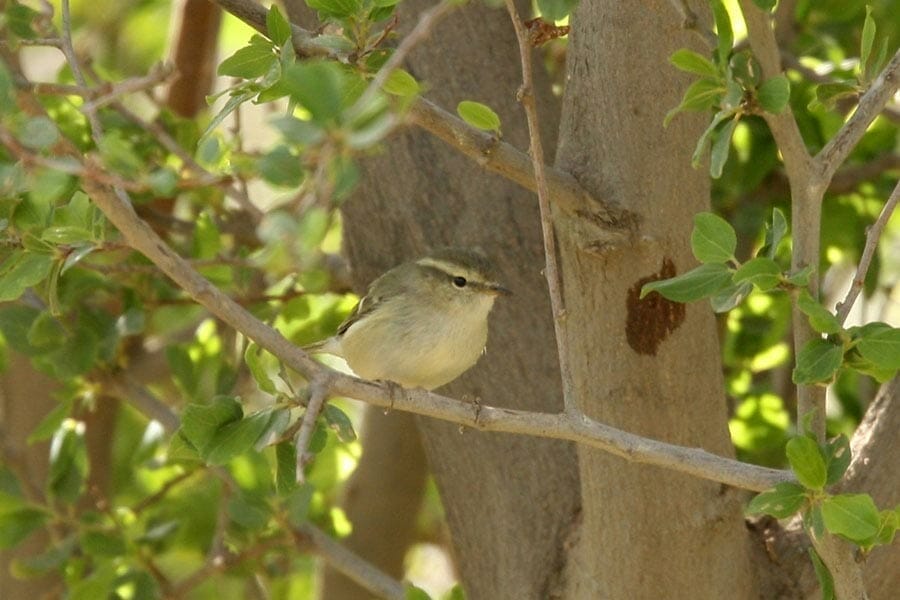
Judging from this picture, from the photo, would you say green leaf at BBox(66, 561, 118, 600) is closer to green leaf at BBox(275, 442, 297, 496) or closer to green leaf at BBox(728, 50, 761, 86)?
green leaf at BBox(275, 442, 297, 496)

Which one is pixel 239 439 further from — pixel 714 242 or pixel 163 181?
pixel 714 242

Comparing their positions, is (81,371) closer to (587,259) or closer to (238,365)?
(238,365)

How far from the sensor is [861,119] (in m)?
2.21

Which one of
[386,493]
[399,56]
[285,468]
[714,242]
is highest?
[399,56]

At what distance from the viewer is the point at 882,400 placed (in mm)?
2781

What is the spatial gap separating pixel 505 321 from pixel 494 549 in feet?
1.84

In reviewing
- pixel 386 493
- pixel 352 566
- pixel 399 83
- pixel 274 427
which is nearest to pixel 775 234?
pixel 399 83

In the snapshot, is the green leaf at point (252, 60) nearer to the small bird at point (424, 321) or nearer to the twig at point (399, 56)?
the twig at point (399, 56)

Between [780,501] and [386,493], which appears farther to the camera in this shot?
[386,493]

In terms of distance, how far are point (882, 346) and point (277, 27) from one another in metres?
1.17

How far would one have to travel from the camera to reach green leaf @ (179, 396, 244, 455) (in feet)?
7.32

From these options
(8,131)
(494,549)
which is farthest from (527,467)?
(8,131)

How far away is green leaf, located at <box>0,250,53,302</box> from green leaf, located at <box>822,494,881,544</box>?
4.58ft

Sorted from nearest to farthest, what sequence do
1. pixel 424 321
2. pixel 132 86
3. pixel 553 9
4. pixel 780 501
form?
pixel 132 86, pixel 553 9, pixel 780 501, pixel 424 321
